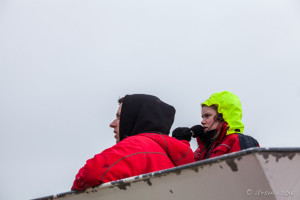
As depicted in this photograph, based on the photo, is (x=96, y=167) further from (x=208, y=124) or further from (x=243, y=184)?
(x=208, y=124)

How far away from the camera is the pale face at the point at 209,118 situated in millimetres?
4484

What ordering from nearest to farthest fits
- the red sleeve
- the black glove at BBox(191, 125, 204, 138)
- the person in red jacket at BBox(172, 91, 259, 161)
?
the red sleeve → the person in red jacket at BBox(172, 91, 259, 161) → the black glove at BBox(191, 125, 204, 138)

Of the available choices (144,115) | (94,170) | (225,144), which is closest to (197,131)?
(225,144)

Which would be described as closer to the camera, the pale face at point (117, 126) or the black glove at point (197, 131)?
the pale face at point (117, 126)

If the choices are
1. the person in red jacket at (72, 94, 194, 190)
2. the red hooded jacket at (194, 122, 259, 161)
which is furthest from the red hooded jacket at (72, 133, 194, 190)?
the red hooded jacket at (194, 122, 259, 161)

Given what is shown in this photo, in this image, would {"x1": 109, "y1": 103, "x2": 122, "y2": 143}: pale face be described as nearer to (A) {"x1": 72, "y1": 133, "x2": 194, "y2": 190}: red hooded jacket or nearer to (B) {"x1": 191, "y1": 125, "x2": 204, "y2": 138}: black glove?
(A) {"x1": 72, "y1": 133, "x2": 194, "y2": 190}: red hooded jacket

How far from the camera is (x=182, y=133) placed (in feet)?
14.5

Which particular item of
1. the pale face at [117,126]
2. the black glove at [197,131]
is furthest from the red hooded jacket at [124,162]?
the black glove at [197,131]

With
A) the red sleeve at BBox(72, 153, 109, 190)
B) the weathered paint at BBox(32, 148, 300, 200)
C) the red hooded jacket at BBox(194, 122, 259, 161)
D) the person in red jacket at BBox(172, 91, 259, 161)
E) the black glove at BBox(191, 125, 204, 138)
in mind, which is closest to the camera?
the weathered paint at BBox(32, 148, 300, 200)

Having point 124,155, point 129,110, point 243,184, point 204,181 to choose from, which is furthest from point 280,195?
point 129,110

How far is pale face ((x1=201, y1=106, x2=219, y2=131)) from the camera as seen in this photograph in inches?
177

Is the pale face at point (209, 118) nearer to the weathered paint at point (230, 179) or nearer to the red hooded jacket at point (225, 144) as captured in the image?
the red hooded jacket at point (225, 144)

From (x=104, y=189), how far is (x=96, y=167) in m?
0.13

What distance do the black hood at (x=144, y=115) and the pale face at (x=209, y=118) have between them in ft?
4.07
